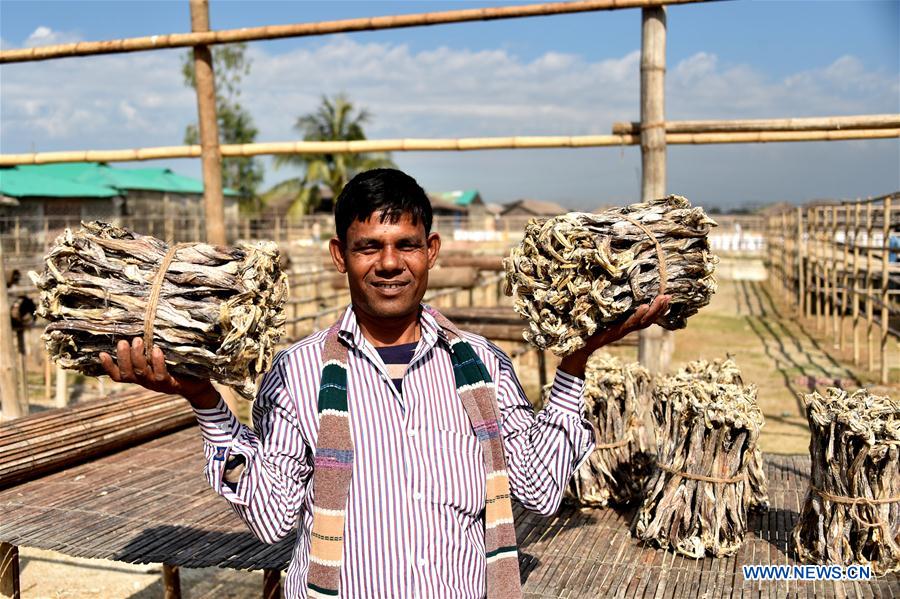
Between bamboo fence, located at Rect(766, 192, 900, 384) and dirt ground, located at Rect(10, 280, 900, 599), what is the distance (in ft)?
0.83

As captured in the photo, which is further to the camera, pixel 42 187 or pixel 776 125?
pixel 42 187

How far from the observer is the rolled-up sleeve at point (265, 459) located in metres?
1.86

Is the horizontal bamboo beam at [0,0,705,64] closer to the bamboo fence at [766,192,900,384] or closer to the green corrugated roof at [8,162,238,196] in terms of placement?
the bamboo fence at [766,192,900,384]

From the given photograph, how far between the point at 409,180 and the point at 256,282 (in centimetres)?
46

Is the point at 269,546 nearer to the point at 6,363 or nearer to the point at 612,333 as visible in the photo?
the point at 612,333

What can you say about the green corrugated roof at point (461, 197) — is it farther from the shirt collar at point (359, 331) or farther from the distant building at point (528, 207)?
the shirt collar at point (359, 331)

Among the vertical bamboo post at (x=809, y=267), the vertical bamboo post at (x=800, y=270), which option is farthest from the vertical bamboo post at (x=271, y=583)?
the vertical bamboo post at (x=800, y=270)

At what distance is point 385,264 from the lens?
1.89 meters

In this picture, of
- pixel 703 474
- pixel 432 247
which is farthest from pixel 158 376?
pixel 703 474

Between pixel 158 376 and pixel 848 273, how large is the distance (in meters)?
13.0

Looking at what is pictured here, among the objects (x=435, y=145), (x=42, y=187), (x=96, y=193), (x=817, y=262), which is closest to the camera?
(x=435, y=145)

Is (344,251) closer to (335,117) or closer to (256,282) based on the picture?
(256,282)

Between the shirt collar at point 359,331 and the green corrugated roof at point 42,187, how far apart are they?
69.7 ft

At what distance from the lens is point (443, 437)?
194 cm
